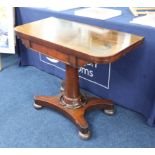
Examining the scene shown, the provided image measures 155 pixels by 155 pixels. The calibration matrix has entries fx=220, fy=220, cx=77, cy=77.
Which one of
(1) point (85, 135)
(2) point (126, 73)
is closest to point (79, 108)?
(1) point (85, 135)

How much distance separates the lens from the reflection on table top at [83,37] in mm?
1147

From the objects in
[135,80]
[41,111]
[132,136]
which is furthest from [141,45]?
[41,111]

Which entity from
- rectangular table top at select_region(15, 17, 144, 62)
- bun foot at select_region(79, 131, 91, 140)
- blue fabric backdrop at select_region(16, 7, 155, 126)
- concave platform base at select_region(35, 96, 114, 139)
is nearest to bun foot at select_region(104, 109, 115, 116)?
concave platform base at select_region(35, 96, 114, 139)

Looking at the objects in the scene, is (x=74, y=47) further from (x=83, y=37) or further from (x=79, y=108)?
(x=79, y=108)

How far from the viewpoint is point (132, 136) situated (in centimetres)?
148

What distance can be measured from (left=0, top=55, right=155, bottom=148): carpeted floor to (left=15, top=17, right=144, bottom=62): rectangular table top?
2.02ft

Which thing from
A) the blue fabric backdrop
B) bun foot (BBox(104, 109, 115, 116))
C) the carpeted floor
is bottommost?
the carpeted floor

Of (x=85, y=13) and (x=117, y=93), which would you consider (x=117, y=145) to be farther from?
(x=85, y=13)

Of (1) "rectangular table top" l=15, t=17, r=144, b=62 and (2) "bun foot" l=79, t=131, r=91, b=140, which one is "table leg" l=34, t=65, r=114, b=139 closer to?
(2) "bun foot" l=79, t=131, r=91, b=140

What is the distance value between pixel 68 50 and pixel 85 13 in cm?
64

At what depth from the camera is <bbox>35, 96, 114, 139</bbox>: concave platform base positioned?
4.75 feet

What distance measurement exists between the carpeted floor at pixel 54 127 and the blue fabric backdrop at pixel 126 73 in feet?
0.36

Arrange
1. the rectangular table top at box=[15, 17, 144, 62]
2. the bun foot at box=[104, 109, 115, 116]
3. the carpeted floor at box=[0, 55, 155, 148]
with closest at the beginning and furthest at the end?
the rectangular table top at box=[15, 17, 144, 62] < the carpeted floor at box=[0, 55, 155, 148] < the bun foot at box=[104, 109, 115, 116]
